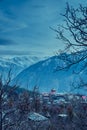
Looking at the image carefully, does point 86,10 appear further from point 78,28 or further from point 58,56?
point 58,56

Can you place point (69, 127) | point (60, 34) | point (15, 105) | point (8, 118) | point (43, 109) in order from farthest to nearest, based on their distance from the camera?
1. point (43, 109)
2. point (69, 127)
3. point (15, 105)
4. point (8, 118)
5. point (60, 34)

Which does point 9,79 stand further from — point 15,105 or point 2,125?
point 15,105

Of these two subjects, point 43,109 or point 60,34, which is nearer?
point 60,34

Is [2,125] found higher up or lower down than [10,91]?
lower down

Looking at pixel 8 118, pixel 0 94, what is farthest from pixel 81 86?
pixel 8 118

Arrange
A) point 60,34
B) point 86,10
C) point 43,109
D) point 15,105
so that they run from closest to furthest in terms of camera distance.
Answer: point 86,10 < point 60,34 < point 15,105 < point 43,109

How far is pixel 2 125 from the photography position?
10.5 m

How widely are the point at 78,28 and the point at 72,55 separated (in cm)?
85

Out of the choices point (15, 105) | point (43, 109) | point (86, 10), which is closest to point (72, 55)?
point (86, 10)

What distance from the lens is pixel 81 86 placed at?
10.0 meters

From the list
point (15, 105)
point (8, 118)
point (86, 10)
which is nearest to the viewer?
point (86, 10)

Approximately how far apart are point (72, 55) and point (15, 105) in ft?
12.9

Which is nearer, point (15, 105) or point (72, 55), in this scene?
point (72, 55)

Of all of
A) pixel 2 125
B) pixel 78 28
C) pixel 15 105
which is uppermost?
pixel 78 28
